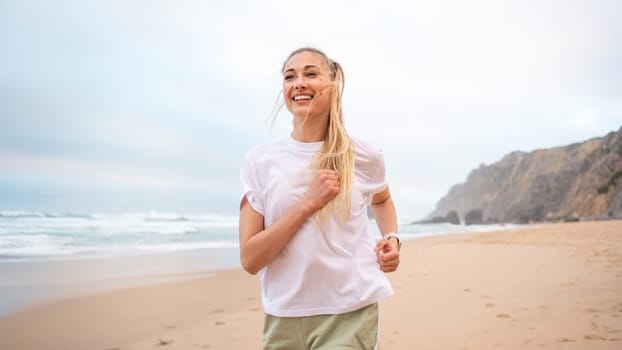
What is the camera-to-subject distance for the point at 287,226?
1.54 meters

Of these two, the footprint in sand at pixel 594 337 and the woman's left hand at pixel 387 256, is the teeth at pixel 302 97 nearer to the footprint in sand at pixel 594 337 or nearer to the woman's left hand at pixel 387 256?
the woman's left hand at pixel 387 256

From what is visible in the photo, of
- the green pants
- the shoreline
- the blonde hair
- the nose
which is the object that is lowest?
the shoreline

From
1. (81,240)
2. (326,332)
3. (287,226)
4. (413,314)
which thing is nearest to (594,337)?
(413,314)

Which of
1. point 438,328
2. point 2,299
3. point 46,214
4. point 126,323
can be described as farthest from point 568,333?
point 46,214

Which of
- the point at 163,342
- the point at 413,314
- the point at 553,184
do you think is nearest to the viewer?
the point at 163,342

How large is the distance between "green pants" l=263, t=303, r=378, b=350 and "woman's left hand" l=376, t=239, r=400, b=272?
15 centimetres

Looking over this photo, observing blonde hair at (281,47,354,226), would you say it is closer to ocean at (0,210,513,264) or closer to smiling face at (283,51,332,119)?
smiling face at (283,51,332,119)

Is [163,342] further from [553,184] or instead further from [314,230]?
[553,184]

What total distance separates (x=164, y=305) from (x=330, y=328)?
5.22 metres

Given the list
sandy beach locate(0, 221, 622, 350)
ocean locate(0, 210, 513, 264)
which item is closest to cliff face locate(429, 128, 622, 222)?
ocean locate(0, 210, 513, 264)

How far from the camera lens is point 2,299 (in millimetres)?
6254

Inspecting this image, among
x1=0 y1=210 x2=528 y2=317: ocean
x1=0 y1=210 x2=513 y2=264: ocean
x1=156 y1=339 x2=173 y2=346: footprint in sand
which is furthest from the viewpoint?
x1=0 y1=210 x2=513 y2=264: ocean

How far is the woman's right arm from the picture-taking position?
1.54 meters

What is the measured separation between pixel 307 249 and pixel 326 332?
288 mm
